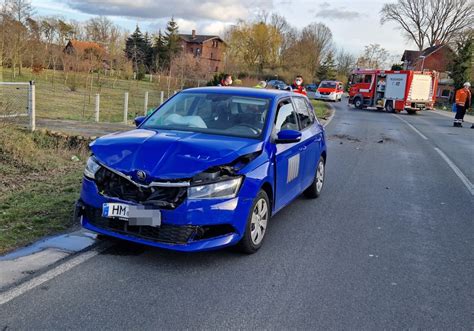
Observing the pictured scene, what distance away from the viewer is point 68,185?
6.76 meters

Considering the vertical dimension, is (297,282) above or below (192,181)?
below

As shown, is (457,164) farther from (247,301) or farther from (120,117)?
(120,117)

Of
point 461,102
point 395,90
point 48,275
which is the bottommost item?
point 48,275

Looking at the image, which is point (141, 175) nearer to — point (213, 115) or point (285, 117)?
point (213, 115)

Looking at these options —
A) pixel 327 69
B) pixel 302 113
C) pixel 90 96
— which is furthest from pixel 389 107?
pixel 327 69

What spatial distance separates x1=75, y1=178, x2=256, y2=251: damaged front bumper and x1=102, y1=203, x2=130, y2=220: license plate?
0.04m

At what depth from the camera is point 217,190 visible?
4.05m

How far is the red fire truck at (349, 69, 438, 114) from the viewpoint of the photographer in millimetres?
32375

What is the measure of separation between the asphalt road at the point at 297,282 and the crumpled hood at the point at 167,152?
2.96 ft

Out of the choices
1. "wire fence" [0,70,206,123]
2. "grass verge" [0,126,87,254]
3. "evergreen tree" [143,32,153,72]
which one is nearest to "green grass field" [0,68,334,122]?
"wire fence" [0,70,206,123]

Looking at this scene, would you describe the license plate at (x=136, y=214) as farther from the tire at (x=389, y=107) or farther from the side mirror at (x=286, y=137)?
the tire at (x=389, y=107)

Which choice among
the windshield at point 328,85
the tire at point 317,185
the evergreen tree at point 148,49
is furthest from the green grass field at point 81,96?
the evergreen tree at point 148,49

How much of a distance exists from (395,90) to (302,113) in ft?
94.5

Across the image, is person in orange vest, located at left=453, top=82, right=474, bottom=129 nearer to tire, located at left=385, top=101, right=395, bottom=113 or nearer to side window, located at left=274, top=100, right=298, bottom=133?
tire, located at left=385, top=101, right=395, bottom=113
